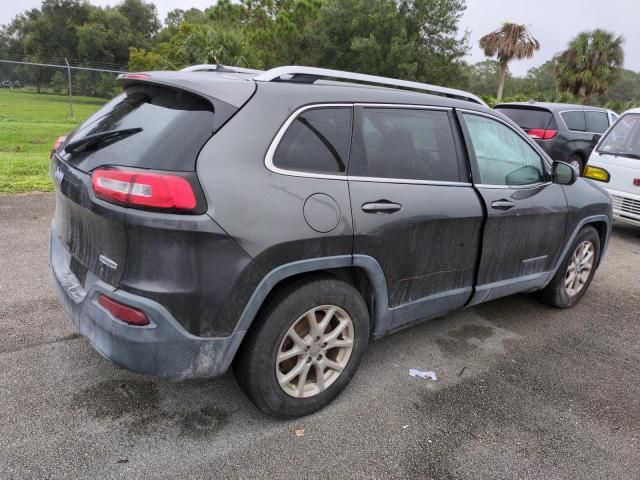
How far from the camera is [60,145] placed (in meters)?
3.01

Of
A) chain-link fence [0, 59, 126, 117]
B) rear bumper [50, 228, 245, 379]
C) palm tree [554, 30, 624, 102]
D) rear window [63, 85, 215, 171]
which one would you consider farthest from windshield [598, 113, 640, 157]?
palm tree [554, 30, 624, 102]

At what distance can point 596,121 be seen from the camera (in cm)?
1083

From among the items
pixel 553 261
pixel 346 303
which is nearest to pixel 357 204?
pixel 346 303

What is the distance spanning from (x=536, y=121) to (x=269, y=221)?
9380 millimetres

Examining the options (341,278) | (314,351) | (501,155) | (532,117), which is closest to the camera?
(314,351)

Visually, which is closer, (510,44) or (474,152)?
(474,152)

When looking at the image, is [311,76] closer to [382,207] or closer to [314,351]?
[382,207]

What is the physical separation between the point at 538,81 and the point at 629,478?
227 ft

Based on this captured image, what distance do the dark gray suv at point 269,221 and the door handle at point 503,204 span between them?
0.06 feet

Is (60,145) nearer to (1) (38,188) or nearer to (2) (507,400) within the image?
(2) (507,400)

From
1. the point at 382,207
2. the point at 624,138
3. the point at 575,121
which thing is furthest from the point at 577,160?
the point at 382,207

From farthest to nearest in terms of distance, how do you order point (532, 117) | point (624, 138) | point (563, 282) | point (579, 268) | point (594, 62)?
1. point (594, 62)
2. point (532, 117)
3. point (624, 138)
4. point (579, 268)
5. point (563, 282)

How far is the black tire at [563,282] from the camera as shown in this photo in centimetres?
430

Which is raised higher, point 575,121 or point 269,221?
point 575,121
